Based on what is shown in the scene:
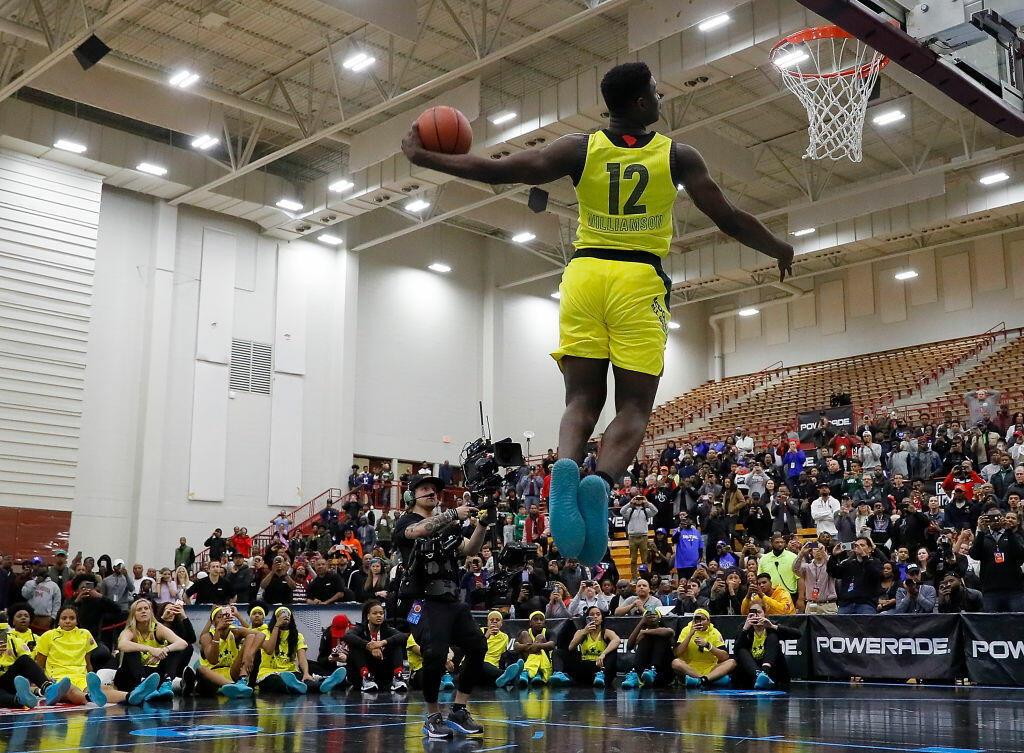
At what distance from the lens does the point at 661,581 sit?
628 inches

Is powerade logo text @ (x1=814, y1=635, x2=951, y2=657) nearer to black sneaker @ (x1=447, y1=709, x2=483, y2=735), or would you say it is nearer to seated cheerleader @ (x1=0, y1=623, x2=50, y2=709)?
black sneaker @ (x1=447, y1=709, x2=483, y2=735)

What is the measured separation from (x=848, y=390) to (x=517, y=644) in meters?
21.1

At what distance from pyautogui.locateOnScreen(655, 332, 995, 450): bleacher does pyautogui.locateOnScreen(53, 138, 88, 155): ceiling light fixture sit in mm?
19081

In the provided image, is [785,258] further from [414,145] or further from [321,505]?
[321,505]

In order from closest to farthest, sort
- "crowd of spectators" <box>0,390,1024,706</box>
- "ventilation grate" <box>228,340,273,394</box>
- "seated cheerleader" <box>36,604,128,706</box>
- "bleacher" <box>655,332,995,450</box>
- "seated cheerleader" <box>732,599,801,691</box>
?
"seated cheerleader" <box>36,604,128,706</box>, "crowd of spectators" <box>0,390,1024,706</box>, "seated cheerleader" <box>732,599,801,691</box>, "ventilation grate" <box>228,340,273,394</box>, "bleacher" <box>655,332,995,450</box>

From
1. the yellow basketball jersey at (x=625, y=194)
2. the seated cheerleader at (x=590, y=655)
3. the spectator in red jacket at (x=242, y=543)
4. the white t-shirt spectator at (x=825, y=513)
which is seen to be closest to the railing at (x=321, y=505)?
the spectator in red jacket at (x=242, y=543)

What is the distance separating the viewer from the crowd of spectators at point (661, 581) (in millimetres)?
11758

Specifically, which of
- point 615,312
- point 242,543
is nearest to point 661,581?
point 242,543

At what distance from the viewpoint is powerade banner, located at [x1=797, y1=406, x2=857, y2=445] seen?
79.7 feet

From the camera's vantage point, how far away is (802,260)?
3238cm

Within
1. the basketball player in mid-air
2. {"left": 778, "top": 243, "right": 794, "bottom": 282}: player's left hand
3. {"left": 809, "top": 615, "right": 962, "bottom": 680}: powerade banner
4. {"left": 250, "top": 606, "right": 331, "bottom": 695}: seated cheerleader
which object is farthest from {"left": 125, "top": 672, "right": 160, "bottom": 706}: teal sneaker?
{"left": 778, "top": 243, "right": 794, "bottom": 282}: player's left hand

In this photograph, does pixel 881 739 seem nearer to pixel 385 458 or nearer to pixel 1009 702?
pixel 1009 702

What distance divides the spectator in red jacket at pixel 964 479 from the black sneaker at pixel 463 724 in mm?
12471

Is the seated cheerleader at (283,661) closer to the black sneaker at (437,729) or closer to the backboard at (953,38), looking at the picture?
the black sneaker at (437,729)
